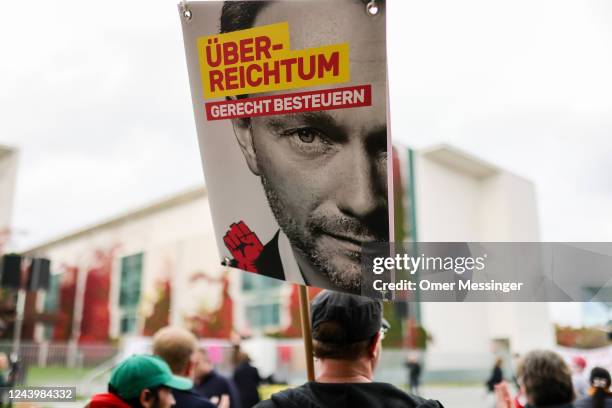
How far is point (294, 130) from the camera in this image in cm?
158

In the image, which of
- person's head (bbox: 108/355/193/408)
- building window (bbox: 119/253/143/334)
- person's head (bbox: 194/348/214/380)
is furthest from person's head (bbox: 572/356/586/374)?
building window (bbox: 119/253/143/334)

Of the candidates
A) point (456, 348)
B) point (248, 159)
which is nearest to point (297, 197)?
point (248, 159)

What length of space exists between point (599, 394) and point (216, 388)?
2261 millimetres

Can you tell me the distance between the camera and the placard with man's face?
147 centimetres

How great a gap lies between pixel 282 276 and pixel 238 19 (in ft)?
2.20

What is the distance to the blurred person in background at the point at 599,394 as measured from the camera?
253 cm

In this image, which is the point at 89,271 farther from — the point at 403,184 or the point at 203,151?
the point at 203,151

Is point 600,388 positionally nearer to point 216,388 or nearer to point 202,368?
point 216,388

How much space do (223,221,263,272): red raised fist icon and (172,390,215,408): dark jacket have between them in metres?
1.05

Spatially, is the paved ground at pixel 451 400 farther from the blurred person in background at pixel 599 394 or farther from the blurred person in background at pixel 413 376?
the blurred person in background at pixel 599 394

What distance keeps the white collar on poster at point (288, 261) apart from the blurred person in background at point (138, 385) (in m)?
0.74

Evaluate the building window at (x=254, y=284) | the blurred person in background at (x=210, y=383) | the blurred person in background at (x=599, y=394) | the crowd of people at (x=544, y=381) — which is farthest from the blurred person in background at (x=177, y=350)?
the building window at (x=254, y=284)

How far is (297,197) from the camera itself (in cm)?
161

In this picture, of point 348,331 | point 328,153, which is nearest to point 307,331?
point 348,331
